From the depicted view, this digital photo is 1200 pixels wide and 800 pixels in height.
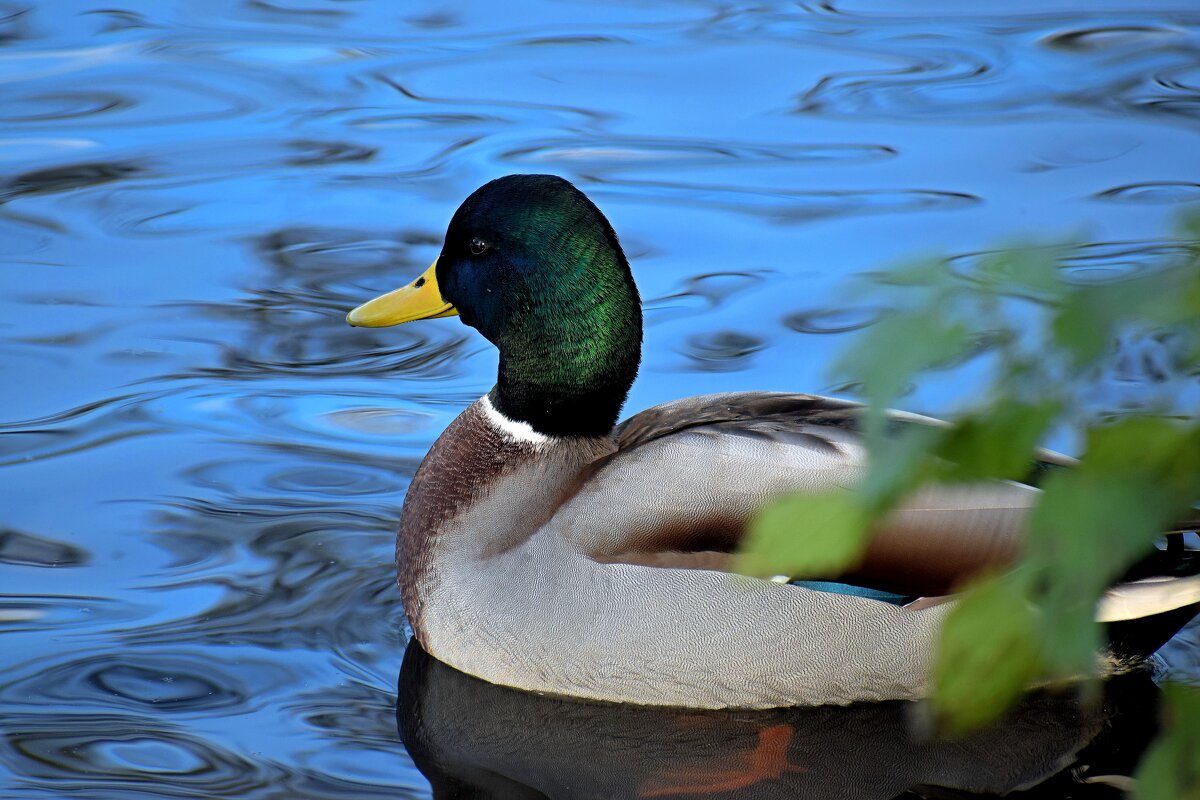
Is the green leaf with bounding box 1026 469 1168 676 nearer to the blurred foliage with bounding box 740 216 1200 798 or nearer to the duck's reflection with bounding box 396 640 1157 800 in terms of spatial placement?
the blurred foliage with bounding box 740 216 1200 798

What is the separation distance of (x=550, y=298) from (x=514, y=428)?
0.38 meters

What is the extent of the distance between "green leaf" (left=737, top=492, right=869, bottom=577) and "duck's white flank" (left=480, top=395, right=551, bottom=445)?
3091 millimetres

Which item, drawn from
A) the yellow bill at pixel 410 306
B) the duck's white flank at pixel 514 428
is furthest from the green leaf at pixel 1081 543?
the yellow bill at pixel 410 306

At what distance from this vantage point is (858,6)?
9.45 metres

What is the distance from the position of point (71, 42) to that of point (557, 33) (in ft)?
8.83

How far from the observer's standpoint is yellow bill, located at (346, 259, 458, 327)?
14.5 ft

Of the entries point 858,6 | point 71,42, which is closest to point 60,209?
point 71,42

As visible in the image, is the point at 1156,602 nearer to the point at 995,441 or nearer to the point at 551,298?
the point at 551,298

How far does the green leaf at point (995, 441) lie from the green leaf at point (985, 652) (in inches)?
2.7

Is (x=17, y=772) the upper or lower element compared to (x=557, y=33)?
lower

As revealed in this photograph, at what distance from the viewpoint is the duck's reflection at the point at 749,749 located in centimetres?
357

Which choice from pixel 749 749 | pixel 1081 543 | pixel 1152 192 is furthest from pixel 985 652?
pixel 1152 192

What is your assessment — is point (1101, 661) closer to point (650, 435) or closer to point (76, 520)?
point (650, 435)

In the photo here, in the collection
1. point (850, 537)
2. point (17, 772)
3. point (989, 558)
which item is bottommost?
point (17, 772)
